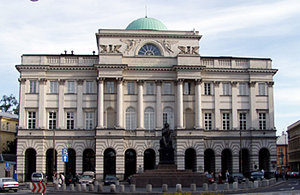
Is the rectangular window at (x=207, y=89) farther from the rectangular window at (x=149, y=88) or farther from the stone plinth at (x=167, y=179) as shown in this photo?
the stone plinth at (x=167, y=179)

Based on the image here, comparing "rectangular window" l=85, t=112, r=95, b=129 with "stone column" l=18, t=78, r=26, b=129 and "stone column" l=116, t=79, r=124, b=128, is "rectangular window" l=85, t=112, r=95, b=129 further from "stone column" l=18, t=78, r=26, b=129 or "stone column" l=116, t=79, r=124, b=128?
"stone column" l=18, t=78, r=26, b=129

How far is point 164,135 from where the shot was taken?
2062 inches

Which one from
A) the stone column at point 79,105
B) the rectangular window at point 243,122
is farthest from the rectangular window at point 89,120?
the rectangular window at point 243,122

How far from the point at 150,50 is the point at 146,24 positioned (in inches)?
288

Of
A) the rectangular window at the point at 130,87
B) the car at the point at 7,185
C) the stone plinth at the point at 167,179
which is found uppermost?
the rectangular window at the point at 130,87

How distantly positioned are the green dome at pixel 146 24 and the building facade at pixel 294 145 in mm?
46594

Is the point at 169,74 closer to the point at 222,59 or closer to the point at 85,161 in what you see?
the point at 222,59

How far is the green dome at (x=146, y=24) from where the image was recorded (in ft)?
257

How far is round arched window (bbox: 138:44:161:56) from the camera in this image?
73.1 meters

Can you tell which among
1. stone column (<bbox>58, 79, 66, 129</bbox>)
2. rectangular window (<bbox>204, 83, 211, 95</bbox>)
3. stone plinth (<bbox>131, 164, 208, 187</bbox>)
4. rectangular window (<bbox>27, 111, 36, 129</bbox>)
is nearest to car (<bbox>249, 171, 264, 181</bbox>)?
stone plinth (<bbox>131, 164, 208, 187</bbox>)

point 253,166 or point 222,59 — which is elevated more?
point 222,59

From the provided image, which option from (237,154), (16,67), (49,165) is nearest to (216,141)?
(237,154)

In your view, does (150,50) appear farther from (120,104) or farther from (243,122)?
(243,122)

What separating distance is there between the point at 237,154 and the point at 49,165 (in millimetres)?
28668
